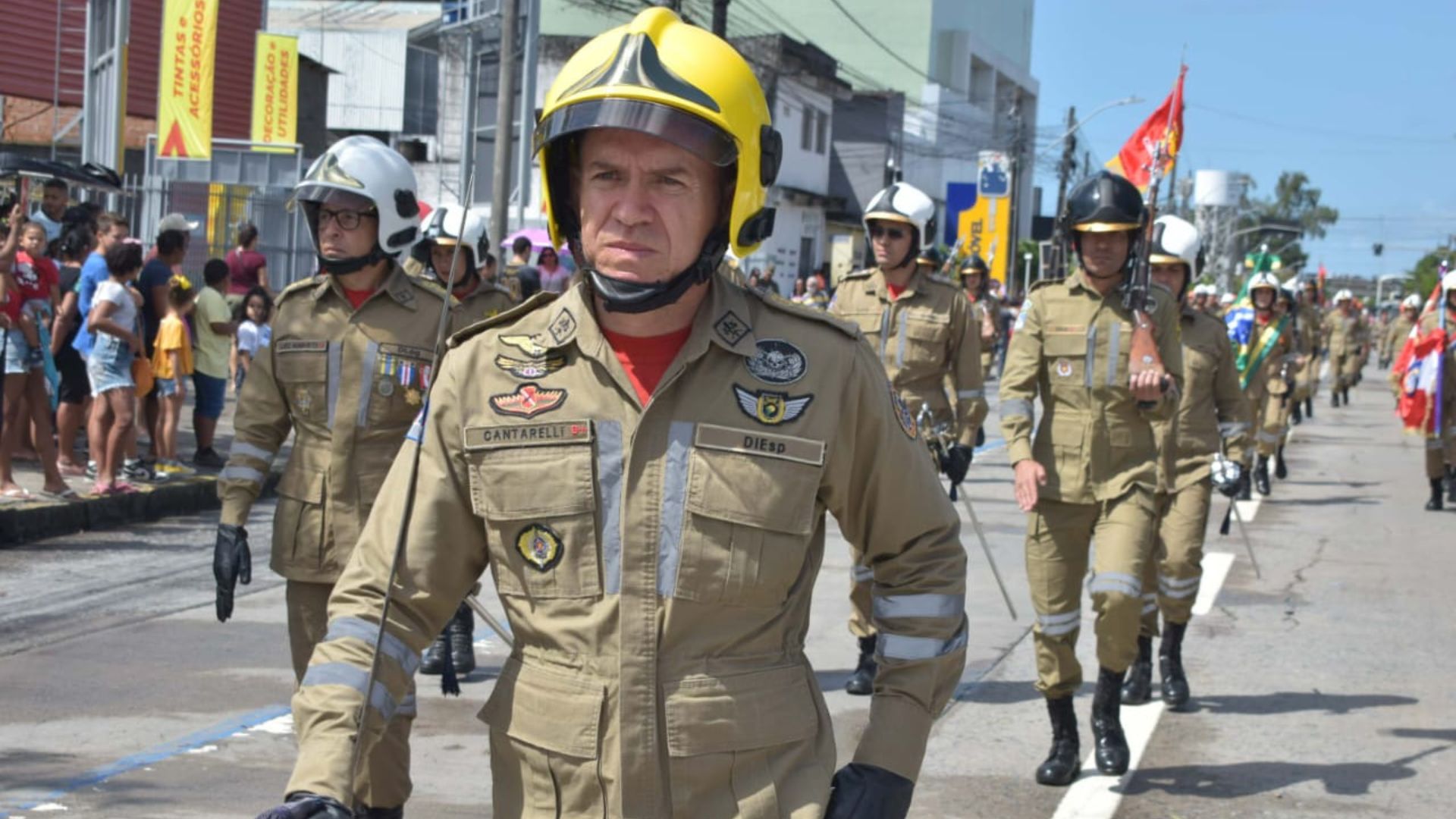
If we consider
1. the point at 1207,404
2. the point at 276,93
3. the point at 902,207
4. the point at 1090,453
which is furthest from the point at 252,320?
the point at 1090,453

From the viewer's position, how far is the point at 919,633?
2.86 m

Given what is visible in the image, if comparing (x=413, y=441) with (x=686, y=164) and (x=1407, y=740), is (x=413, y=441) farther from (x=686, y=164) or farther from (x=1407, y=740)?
(x=1407, y=740)

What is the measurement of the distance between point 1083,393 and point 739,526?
4.28 m

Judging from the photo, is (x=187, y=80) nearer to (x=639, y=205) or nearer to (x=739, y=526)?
(x=639, y=205)

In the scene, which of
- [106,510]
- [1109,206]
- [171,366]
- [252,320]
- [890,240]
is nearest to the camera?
[1109,206]

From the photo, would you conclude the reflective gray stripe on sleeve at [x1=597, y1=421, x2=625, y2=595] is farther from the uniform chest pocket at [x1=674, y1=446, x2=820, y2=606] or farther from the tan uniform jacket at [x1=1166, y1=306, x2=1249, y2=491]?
the tan uniform jacket at [x1=1166, y1=306, x2=1249, y2=491]

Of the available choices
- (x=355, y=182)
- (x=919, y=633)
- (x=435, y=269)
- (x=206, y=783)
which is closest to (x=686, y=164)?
(x=919, y=633)

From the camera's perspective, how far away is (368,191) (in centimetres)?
560

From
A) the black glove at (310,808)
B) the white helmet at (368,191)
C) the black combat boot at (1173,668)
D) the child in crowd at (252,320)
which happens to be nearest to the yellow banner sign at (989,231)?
the child in crowd at (252,320)

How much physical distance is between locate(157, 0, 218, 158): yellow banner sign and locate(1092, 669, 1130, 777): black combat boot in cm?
1584

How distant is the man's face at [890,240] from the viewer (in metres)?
8.57

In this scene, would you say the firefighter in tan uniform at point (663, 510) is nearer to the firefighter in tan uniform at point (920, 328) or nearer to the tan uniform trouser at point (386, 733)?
the tan uniform trouser at point (386, 733)

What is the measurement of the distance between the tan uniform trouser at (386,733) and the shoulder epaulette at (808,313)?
2119mm

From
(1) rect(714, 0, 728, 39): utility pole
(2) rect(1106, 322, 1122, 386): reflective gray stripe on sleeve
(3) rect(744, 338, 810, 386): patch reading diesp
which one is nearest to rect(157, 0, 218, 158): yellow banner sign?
(1) rect(714, 0, 728, 39): utility pole
